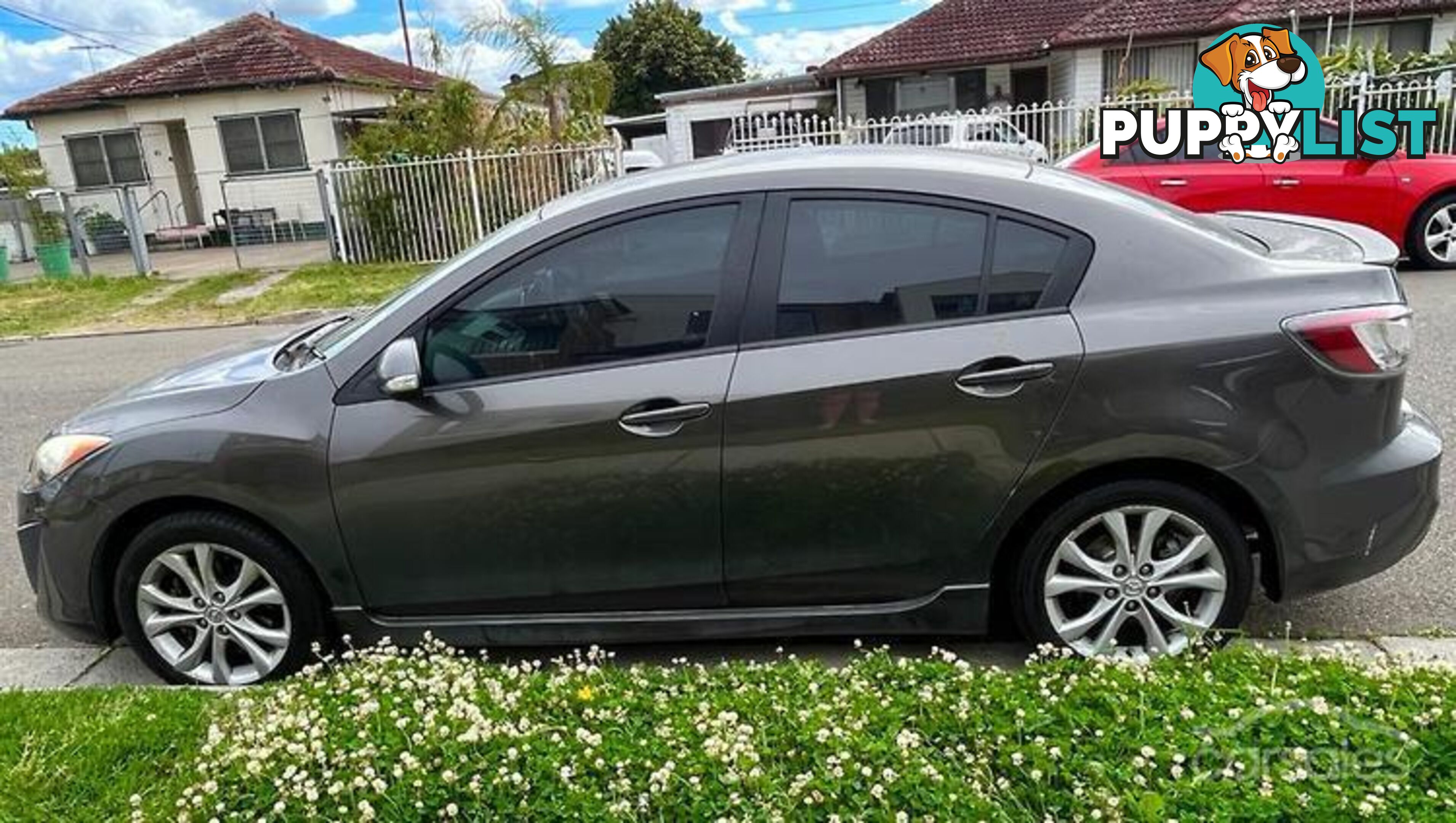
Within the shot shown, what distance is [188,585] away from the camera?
132 inches

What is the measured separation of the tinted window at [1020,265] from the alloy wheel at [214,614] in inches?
97.0

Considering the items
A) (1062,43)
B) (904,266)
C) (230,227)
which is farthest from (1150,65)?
(904,266)

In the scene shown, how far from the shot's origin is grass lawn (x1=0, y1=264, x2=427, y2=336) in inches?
488

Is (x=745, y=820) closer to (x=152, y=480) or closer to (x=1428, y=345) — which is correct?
(x=152, y=480)

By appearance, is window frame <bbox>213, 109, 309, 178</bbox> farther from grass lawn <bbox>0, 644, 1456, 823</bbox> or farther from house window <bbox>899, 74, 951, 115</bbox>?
grass lawn <bbox>0, 644, 1456, 823</bbox>

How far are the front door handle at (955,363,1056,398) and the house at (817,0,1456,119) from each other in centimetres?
1994

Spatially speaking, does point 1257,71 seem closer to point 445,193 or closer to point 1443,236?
point 1443,236

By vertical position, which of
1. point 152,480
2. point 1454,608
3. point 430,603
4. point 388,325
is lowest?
point 1454,608

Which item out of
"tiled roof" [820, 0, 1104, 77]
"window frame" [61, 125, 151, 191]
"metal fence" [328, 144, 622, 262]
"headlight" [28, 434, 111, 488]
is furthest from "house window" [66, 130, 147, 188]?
"headlight" [28, 434, 111, 488]

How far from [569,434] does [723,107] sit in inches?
1031

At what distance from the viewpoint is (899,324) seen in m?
3.01

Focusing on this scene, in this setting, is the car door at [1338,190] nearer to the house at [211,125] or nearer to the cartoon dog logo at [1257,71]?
the cartoon dog logo at [1257,71]

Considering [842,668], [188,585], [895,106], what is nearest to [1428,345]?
[842,668]

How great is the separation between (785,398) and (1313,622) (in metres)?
2.08
